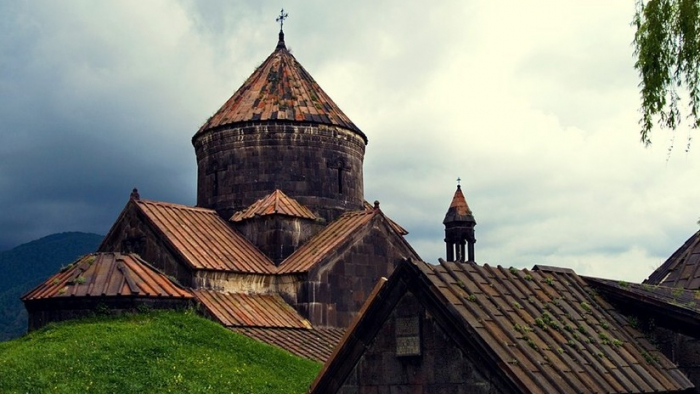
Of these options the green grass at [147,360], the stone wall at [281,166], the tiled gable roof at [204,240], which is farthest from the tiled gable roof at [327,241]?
the green grass at [147,360]

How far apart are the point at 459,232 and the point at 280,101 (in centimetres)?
873

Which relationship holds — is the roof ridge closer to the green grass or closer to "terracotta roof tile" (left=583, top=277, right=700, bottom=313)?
the green grass

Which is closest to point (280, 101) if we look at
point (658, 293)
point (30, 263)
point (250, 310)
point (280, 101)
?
point (280, 101)

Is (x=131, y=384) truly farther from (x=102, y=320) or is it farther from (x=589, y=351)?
(x=589, y=351)

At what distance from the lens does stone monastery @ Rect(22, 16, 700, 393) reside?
27.7 ft

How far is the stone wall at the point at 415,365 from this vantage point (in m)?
8.12

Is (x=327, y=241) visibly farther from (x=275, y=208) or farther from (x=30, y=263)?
(x=30, y=263)

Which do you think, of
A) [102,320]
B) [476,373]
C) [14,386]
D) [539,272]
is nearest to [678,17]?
[539,272]

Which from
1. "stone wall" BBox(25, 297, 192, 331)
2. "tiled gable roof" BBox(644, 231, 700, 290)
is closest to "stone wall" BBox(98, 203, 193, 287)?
"stone wall" BBox(25, 297, 192, 331)

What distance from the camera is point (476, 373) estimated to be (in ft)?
26.5

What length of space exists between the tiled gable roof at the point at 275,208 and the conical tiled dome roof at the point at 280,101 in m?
2.16

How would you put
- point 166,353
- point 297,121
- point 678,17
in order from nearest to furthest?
1. point 678,17
2. point 166,353
3. point 297,121

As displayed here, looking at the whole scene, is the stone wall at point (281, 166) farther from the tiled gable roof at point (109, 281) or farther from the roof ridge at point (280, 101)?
the tiled gable roof at point (109, 281)

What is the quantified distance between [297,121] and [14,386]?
36.1 ft
